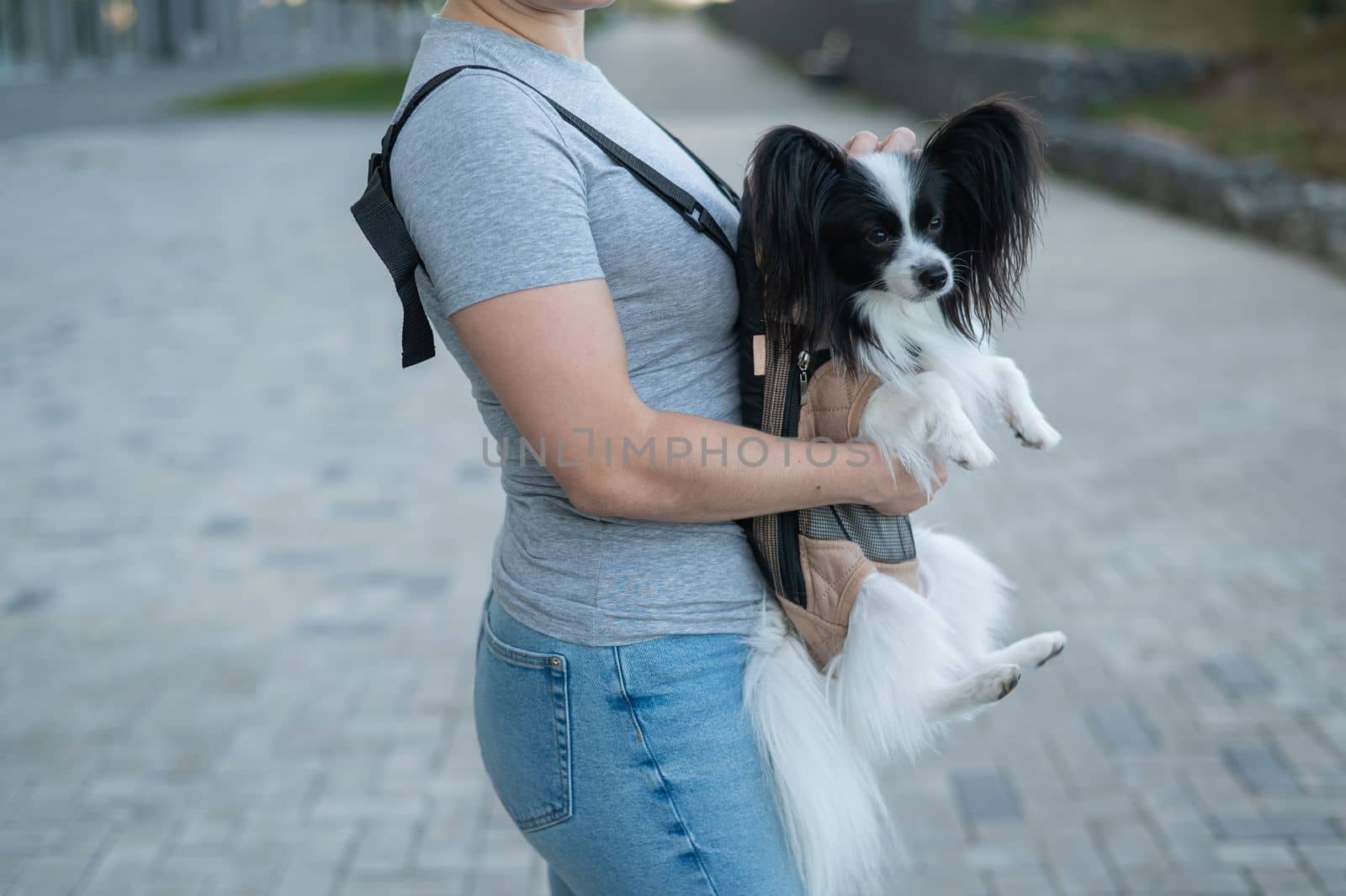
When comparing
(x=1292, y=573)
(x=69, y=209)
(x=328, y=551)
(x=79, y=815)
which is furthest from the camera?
(x=69, y=209)

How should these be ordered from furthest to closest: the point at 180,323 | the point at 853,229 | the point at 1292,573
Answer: the point at 180,323 → the point at 1292,573 → the point at 853,229

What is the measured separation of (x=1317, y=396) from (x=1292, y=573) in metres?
2.48

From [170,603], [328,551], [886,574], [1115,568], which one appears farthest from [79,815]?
[1115,568]

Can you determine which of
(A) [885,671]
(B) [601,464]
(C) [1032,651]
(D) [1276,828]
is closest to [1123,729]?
→ (D) [1276,828]

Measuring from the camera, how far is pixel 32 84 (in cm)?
2628

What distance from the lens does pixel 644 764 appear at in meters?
1.49

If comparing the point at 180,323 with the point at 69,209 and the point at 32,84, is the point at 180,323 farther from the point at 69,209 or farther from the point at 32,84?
the point at 32,84

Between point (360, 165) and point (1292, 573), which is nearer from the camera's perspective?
point (1292, 573)

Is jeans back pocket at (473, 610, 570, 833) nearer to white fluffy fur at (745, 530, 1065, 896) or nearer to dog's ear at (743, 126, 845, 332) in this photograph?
white fluffy fur at (745, 530, 1065, 896)

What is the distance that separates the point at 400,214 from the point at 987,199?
88 cm

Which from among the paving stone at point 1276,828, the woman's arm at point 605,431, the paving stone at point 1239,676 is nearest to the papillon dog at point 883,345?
the woman's arm at point 605,431

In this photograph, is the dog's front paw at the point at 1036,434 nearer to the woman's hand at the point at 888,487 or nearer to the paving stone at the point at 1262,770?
the woman's hand at the point at 888,487

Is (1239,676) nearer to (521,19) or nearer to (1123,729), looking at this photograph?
(1123,729)

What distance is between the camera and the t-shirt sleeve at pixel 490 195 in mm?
1299
